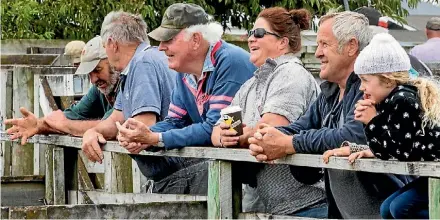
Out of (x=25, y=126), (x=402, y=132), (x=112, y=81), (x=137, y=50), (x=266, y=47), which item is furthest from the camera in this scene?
(x=112, y=81)

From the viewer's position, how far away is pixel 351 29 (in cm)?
639

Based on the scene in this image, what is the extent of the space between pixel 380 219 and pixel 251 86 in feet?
4.38

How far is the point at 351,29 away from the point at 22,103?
6.36 m

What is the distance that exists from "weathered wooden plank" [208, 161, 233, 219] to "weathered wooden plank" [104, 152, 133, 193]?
8.35 ft

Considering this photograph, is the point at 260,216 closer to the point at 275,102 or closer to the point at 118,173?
the point at 275,102

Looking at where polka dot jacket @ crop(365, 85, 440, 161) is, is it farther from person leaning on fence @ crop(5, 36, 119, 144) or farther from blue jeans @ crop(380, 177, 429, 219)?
person leaning on fence @ crop(5, 36, 119, 144)

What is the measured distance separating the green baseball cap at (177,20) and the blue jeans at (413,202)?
8.03 ft

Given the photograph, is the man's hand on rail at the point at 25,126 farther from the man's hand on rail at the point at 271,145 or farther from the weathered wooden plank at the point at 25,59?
the weathered wooden plank at the point at 25,59

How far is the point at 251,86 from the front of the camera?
23.0 ft

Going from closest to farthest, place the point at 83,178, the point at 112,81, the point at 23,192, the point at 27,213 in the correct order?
the point at 27,213 → the point at 112,81 → the point at 23,192 → the point at 83,178

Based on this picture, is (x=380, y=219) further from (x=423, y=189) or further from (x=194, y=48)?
(x=194, y=48)

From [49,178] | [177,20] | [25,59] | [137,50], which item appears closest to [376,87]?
[177,20]

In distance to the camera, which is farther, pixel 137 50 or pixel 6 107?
pixel 6 107

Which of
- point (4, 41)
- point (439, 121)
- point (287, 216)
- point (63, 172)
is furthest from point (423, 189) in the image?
point (4, 41)
